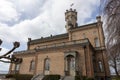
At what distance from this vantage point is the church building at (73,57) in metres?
25.3

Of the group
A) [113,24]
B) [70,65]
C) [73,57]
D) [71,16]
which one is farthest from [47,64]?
[71,16]

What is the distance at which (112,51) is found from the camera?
712cm

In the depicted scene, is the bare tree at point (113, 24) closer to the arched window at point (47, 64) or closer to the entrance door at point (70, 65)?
the entrance door at point (70, 65)

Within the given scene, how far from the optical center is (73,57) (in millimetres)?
26406

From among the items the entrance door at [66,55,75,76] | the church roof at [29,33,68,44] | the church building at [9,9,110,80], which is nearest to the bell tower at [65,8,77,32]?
the church roof at [29,33,68,44]

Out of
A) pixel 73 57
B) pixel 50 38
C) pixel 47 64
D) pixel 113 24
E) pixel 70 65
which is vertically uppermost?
pixel 50 38

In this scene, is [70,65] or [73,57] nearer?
[70,65]

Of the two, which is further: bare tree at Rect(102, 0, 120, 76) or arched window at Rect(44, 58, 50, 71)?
arched window at Rect(44, 58, 50, 71)

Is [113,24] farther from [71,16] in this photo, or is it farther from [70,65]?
[71,16]

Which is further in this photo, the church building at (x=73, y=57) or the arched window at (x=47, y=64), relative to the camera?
the arched window at (x=47, y=64)

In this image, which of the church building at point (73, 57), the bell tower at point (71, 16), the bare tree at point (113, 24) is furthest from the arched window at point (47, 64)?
the bell tower at point (71, 16)

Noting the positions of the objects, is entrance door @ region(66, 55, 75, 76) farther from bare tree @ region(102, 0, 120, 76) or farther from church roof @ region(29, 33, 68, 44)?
bare tree @ region(102, 0, 120, 76)

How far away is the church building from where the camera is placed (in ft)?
83.1

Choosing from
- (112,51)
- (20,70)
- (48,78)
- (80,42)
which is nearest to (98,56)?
(80,42)
